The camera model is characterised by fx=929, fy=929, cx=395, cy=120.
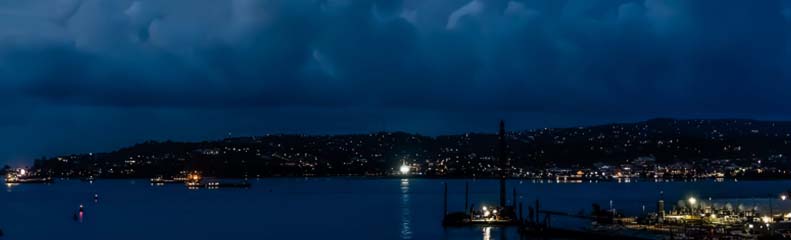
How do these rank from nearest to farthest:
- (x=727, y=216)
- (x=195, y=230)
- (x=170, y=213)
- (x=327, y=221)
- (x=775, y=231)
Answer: (x=775, y=231) < (x=727, y=216) < (x=195, y=230) < (x=327, y=221) < (x=170, y=213)

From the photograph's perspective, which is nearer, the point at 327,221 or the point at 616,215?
the point at 616,215

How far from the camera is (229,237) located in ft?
281

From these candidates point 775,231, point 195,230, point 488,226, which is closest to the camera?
point 775,231

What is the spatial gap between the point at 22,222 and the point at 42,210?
2512 centimetres

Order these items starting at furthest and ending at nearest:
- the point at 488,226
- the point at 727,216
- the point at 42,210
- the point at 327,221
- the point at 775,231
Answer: the point at 42,210 < the point at 327,221 < the point at 488,226 < the point at 727,216 < the point at 775,231

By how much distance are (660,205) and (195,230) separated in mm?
45069

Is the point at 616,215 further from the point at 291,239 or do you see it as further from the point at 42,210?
the point at 42,210

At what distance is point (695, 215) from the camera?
78.3 meters

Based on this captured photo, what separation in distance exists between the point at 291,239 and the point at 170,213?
42.4m

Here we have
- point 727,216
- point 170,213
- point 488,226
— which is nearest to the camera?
point 727,216

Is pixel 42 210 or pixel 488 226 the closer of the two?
pixel 488 226

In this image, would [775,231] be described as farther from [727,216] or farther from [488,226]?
[488,226]

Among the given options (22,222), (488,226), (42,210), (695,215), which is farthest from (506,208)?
(42,210)

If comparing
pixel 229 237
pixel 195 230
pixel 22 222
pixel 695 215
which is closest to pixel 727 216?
pixel 695 215
